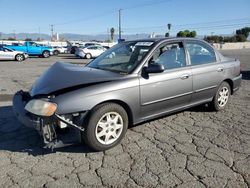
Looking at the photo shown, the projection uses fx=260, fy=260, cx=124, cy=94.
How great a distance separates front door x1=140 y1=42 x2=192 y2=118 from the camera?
13.6 feet

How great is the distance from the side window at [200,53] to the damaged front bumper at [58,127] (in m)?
2.51

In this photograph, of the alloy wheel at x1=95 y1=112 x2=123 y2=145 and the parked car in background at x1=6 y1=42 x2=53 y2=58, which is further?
the parked car in background at x1=6 y1=42 x2=53 y2=58

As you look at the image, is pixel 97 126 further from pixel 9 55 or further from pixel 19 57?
pixel 19 57

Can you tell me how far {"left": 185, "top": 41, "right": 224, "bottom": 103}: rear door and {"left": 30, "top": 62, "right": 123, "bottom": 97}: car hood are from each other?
5.51ft

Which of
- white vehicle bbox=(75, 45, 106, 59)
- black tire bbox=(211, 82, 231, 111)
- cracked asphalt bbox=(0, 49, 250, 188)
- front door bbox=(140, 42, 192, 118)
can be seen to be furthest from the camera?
white vehicle bbox=(75, 45, 106, 59)

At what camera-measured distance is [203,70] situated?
4.99 metres

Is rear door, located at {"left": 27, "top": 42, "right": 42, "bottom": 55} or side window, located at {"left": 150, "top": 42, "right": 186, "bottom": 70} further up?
rear door, located at {"left": 27, "top": 42, "right": 42, "bottom": 55}

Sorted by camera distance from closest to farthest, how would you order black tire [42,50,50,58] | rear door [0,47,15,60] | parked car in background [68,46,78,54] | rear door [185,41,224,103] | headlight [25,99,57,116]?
→ headlight [25,99,57,116] < rear door [185,41,224,103] < rear door [0,47,15,60] < black tire [42,50,50,58] < parked car in background [68,46,78,54]

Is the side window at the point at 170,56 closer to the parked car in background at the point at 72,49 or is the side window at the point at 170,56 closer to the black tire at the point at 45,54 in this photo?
the black tire at the point at 45,54

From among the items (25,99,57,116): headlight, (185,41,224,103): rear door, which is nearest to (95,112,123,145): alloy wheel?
(25,99,57,116): headlight

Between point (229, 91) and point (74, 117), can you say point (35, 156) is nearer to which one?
point (74, 117)

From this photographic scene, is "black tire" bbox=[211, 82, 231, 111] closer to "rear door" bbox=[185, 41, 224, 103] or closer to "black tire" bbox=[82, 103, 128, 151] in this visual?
"rear door" bbox=[185, 41, 224, 103]

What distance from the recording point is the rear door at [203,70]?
4.89m

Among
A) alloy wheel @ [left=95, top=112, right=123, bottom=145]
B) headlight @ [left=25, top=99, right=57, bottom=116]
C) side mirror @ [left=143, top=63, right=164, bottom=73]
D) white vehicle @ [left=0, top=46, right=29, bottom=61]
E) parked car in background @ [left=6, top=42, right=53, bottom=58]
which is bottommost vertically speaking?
alloy wheel @ [left=95, top=112, right=123, bottom=145]
